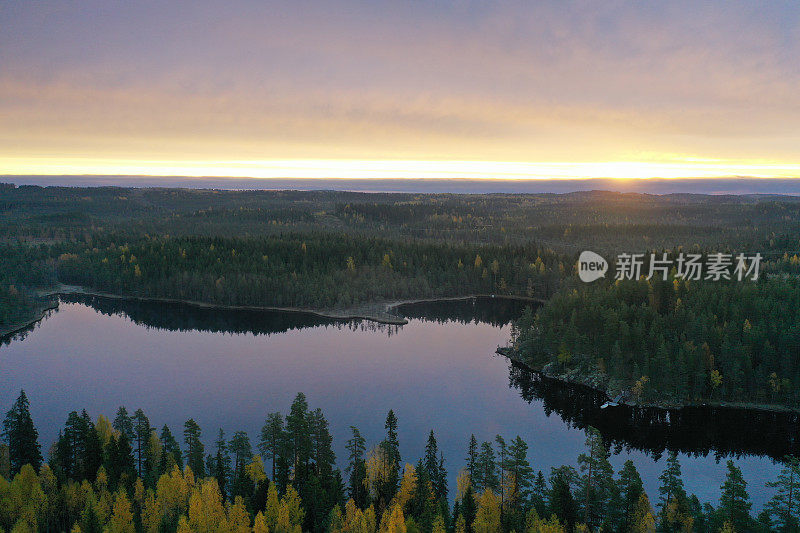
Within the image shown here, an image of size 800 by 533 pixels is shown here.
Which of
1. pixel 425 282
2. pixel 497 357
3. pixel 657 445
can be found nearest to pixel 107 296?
pixel 425 282

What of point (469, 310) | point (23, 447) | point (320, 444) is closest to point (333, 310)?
point (469, 310)

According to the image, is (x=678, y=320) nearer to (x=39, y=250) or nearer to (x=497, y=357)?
(x=497, y=357)

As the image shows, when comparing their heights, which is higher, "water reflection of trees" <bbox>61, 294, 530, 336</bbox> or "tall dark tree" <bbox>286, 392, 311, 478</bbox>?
"tall dark tree" <bbox>286, 392, 311, 478</bbox>

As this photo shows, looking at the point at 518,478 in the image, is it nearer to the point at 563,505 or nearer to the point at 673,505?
the point at 563,505

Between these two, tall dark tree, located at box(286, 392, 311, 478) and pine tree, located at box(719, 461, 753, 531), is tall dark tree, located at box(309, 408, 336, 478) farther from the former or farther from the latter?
pine tree, located at box(719, 461, 753, 531)

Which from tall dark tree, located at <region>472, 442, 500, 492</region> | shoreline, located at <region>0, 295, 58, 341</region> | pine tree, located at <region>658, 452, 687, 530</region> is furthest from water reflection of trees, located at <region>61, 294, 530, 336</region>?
pine tree, located at <region>658, 452, 687, 530</region>
